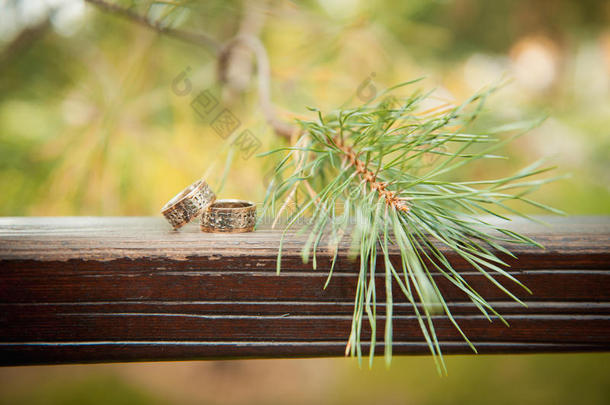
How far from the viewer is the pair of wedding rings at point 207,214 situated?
0.25 m

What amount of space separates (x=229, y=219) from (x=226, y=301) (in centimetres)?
6

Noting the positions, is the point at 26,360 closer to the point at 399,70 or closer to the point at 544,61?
the point at 399,70

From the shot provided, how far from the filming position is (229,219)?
0.25 m

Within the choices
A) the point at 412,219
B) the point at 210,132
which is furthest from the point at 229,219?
the point at 210,132

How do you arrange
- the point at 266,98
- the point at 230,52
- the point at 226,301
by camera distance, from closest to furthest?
the point at 226,301 < the point at 266,98 < the point at 230,52

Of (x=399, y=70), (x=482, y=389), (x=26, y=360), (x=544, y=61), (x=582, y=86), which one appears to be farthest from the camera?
(x=582, y=86)

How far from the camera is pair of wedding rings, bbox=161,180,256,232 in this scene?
25 centimetres

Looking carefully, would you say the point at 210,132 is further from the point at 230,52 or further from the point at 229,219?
the point at 229,219

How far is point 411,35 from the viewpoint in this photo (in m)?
0.83

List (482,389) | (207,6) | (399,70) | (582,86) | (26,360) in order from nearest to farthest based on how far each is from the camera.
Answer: (26,360), (207,6), (399,70), (482,389), (582,86)

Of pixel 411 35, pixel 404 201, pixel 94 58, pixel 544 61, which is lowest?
pixel 404 201

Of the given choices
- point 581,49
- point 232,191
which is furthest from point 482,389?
point 581,49

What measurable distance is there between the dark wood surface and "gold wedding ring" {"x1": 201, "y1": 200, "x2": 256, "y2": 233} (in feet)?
0.07

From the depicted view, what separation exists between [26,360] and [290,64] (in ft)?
1.93
